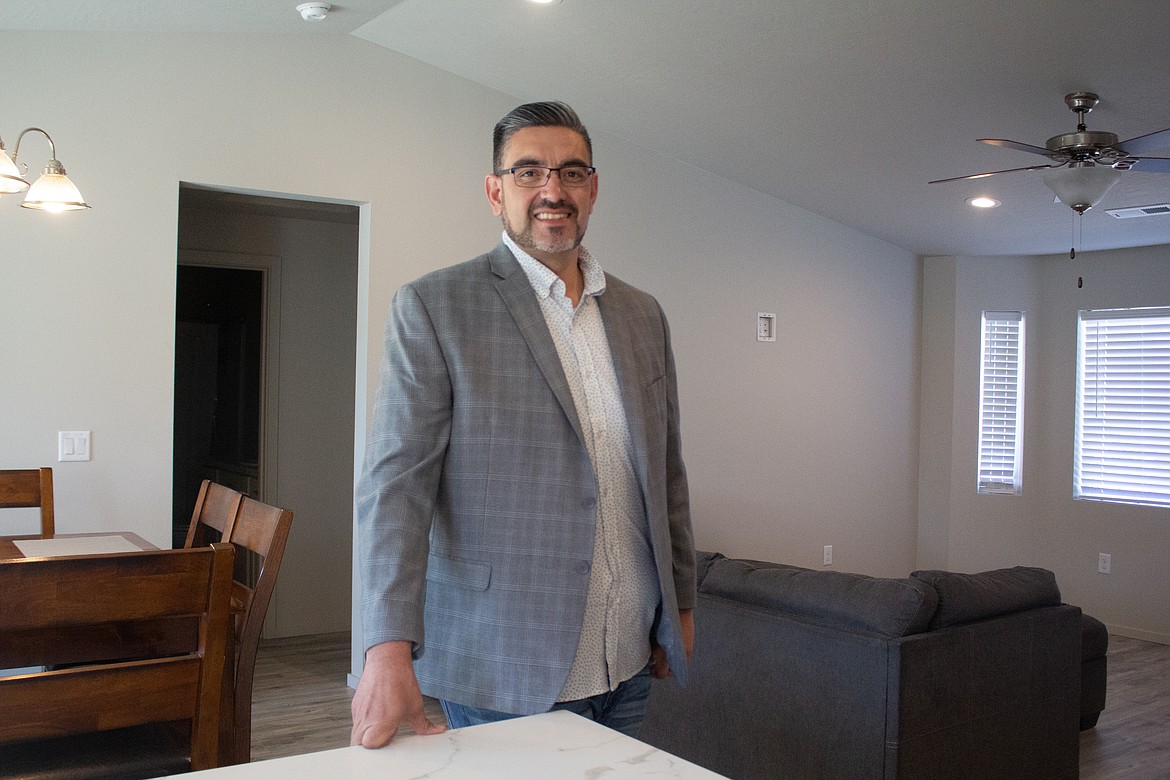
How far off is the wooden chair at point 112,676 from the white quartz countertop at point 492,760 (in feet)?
2.13

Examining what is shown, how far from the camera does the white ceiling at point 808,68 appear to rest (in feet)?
10.7

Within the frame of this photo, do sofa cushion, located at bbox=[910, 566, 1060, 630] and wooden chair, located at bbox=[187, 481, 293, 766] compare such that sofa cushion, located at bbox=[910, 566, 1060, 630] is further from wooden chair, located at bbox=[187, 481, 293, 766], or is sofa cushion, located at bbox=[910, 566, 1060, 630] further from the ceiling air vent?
the ceiling air vent

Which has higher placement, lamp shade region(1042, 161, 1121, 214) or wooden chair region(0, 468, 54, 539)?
lamp shade region(1042, 161, 1121, 214)

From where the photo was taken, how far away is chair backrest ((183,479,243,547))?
8.18ft

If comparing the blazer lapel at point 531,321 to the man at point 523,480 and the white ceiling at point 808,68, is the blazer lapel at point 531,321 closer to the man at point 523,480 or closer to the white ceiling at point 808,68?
the man at point 523,480

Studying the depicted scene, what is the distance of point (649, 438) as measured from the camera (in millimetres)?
1510

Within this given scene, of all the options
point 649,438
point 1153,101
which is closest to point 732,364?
point 1153,101

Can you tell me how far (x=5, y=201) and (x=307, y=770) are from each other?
3256 millimetres

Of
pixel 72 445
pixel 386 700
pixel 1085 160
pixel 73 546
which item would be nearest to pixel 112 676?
pixel 386 700

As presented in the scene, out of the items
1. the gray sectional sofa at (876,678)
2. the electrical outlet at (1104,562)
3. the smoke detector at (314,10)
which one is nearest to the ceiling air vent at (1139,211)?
the electrical outlet at (1104,562)

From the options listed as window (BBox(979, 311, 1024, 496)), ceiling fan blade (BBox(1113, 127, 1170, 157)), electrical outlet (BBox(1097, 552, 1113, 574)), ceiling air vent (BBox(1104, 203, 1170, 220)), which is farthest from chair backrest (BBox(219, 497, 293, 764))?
electrical outlet (BBox(1097, 552, 1113, 574))

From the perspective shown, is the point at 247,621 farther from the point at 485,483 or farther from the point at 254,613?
the point at 485,483

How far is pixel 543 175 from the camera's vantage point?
1.42m

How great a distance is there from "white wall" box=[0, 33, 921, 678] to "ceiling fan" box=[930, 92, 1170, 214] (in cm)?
187
